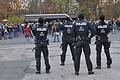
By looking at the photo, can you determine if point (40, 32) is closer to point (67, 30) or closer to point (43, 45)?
point (43, 45)

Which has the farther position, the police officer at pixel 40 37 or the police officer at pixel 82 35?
the police officer at pixel 40 37

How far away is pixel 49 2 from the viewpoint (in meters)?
102

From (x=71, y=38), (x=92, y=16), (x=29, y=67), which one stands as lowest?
(x=92, y=16)

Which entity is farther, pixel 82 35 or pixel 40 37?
pixel 40 37

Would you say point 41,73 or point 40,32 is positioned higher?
point 40,32

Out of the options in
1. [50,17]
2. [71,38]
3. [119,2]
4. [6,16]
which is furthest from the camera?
[119,2]

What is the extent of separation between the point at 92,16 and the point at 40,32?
91933 mm

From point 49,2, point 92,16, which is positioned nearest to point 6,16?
point 49,2

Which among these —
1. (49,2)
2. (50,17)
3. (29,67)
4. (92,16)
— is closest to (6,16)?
(50,17)

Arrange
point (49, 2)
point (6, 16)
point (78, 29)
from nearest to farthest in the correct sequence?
point (78, 29) < point (6, 16) < point (49, 2)

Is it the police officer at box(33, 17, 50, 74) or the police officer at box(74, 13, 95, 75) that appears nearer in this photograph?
the police officer at box(74, 13, 95, 75)

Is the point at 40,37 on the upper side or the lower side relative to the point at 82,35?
lower

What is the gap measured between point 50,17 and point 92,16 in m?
30.0

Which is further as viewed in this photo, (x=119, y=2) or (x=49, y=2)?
(x=49, y=2)
